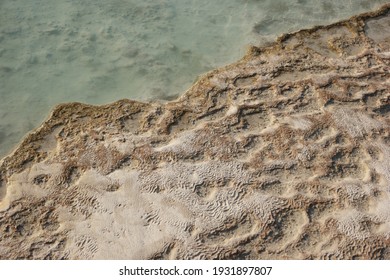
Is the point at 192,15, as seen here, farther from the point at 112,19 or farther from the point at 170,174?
the point at 170,174

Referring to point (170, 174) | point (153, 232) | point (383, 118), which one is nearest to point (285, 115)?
point (383, 118)

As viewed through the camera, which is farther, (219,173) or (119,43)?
(119,43)

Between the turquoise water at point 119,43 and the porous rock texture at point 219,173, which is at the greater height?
the turquoise water at point 119,43

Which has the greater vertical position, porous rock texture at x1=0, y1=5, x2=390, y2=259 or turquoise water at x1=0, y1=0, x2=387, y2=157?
turquoise water at x1=0, y1=0, x2=387, y2=157

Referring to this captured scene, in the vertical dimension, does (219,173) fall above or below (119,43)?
below

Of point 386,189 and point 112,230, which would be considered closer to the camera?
point 112,230
